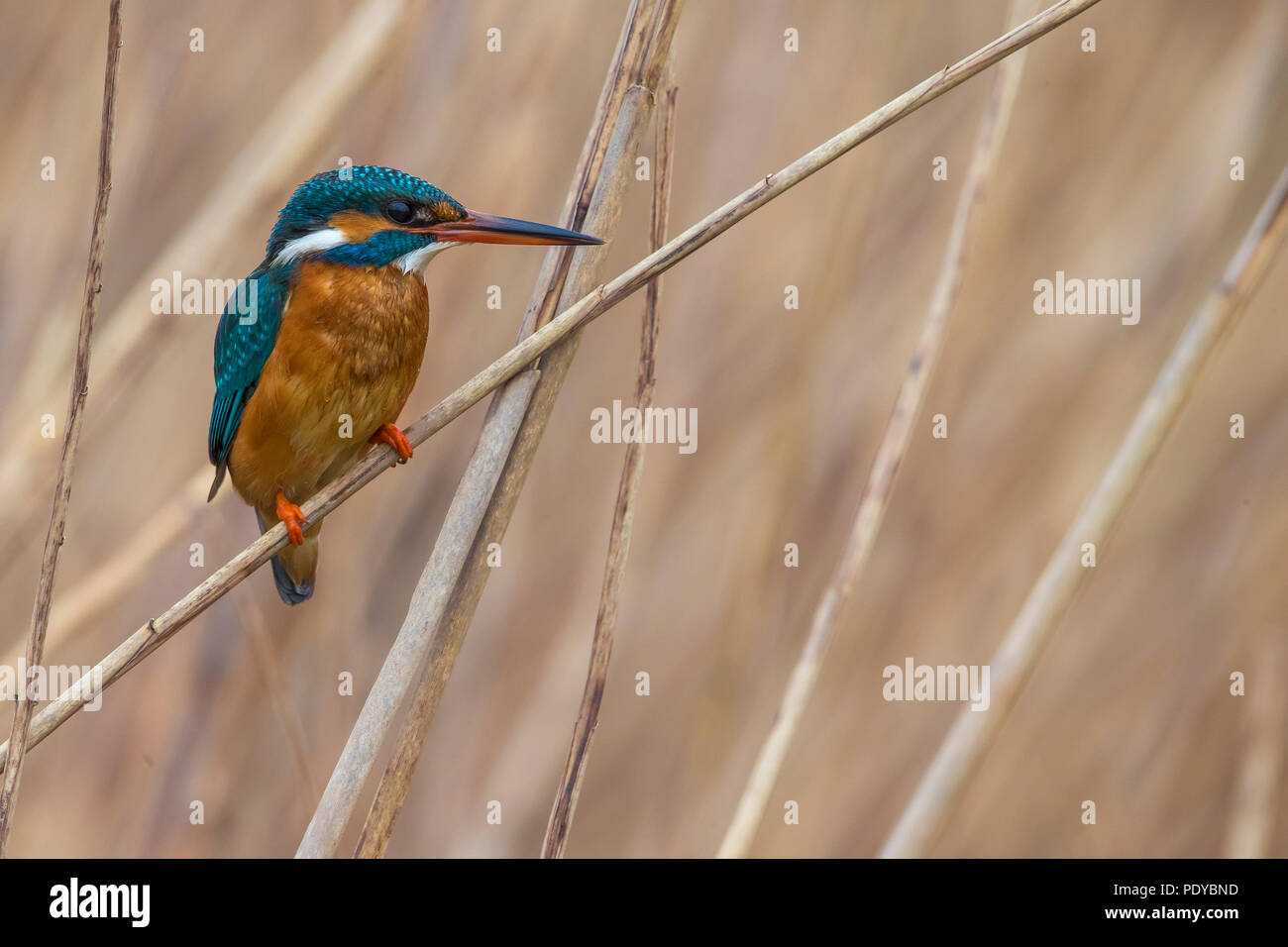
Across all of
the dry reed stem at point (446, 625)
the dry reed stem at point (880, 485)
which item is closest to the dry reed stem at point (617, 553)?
the dry reed stem at point (446, 625)

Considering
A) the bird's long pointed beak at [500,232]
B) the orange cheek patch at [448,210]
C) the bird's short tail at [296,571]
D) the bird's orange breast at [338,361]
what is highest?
the orange cheek patch at [448,210]

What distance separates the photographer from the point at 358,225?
6.96 feet

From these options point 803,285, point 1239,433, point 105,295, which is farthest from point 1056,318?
point 105,295

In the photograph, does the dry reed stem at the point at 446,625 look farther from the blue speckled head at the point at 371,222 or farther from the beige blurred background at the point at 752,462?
the beige blurred background at the point at 752,462

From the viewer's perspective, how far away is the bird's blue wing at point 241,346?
216 centimetres

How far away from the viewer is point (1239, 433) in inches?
98.3

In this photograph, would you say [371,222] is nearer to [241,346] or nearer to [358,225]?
[358,225]

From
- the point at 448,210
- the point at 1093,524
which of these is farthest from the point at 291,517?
the point at 1093,524

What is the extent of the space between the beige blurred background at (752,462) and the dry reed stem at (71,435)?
0.97m

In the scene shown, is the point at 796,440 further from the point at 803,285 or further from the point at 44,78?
the point at 44,78

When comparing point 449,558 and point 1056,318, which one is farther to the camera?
point 1056,318

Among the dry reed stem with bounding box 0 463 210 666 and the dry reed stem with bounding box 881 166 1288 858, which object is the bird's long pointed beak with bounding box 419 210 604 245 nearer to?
the dry reed stem with bounding box 0 463 210 666

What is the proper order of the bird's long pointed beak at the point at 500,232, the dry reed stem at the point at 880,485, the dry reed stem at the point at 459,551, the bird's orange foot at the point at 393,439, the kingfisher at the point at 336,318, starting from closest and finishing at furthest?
the dry reed stem at the point at 459,551
the bird's long pointed beak at the point at 500,232
the dry reed stem at the point at 880,485
the bird's orange foot at the point at 393,439
the kingfisher at the point at 336,318

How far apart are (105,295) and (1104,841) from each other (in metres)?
2.62
